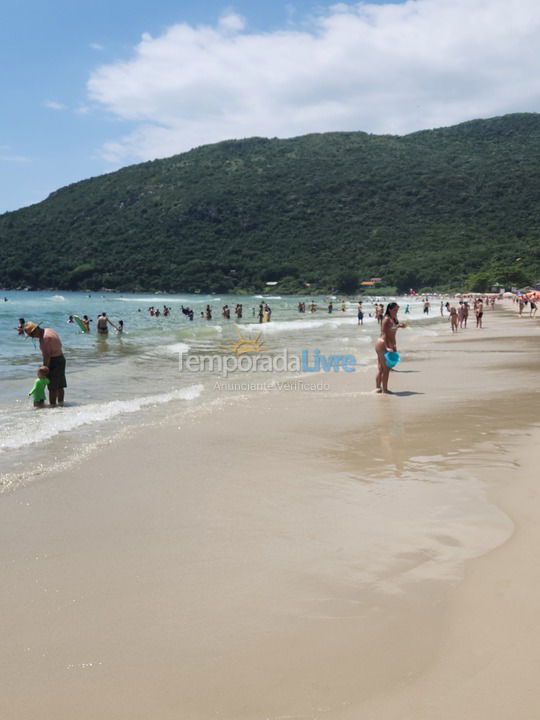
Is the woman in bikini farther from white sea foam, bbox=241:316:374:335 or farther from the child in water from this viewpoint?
white sea foam, bbox=241:316:374:335

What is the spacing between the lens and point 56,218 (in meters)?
149

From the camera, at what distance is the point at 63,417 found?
9219 mm

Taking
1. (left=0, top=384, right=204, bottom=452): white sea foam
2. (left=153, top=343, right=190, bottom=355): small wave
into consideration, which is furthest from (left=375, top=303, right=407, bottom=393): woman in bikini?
(left=153, top=343, right=190, bottom=355): small wave

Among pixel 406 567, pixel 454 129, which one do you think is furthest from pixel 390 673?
pixel 454 129

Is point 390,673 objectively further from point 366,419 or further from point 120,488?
point 366,419

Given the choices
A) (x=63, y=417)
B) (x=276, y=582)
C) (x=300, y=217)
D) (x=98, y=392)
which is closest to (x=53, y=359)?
(x=63, y=417)

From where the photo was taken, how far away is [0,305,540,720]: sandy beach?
9.02ft

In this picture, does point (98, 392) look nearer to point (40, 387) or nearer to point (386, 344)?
point (40, 387)

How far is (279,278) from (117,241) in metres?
41.0

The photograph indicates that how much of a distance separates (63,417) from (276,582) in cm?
625

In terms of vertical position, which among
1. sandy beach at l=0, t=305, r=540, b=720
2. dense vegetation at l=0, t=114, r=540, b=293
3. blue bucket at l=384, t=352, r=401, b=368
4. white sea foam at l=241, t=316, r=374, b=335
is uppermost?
dense vegetation at l=0, t=114, r=540, b=293

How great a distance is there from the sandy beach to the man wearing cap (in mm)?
3496

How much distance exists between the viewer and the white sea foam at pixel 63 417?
7848 millimetres

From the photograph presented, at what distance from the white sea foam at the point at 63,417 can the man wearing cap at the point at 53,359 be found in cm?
44
